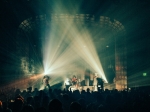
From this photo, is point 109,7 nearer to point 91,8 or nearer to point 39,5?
point 91,8

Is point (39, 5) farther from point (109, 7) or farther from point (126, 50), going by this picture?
point (126, 50)

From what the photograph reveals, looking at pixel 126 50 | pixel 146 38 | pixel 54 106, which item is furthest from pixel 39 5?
pixel 54 106

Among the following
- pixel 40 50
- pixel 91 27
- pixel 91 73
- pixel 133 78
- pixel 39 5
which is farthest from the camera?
pixel 91 73

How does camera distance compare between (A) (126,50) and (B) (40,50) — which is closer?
(A) (126,50)

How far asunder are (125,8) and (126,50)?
4.84 meters

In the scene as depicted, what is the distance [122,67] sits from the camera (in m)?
22.5

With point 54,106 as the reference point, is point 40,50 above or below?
above

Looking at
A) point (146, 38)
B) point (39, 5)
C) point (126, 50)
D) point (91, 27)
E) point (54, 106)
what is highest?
point (39, 5)

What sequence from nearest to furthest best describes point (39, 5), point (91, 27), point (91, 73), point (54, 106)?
point (54, 106)
point (39, 5)
point (91, 27)
point (91, 73)

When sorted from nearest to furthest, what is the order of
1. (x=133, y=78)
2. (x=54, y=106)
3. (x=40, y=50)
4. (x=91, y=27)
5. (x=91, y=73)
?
(x=54, y=106) → (x=133, y=78) → (x=91, y=27) → (x=40, y=50) → (x=91, y=73)

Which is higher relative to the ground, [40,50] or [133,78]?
[40,50]

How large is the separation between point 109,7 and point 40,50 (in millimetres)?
12457

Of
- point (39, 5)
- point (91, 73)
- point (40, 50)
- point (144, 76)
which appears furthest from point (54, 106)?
point (91, 73)

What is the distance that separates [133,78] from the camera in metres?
22.6
